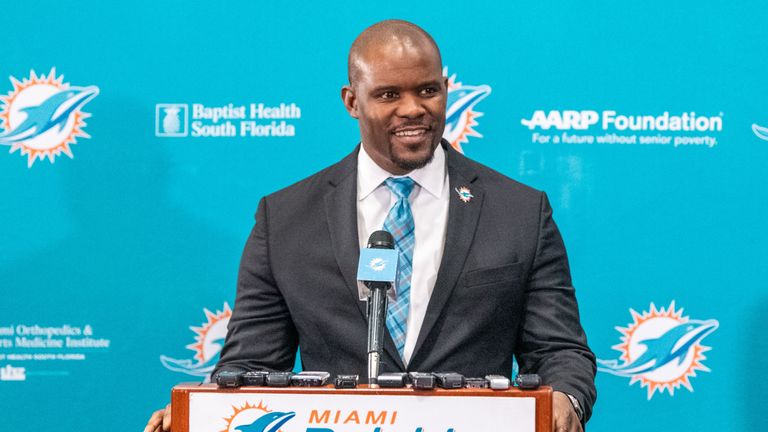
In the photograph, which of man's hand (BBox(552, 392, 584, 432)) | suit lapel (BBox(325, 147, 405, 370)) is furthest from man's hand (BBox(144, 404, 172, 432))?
man's hand (BBox(552, 392, 584, 432))

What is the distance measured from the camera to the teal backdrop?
3055 millimetres

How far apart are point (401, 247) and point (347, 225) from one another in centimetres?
15

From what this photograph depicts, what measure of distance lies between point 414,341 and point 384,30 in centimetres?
75

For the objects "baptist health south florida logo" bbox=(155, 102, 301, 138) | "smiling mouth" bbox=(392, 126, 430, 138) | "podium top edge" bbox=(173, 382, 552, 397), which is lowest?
"podium top edge" bbox=(173, 382, 552, 397)

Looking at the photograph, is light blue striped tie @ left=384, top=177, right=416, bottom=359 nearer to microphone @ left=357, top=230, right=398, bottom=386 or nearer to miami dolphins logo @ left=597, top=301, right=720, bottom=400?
microphone @ left=357, top=230, right=398, bottom=386

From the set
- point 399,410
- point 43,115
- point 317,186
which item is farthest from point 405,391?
point 43,115

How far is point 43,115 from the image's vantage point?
3207 mm

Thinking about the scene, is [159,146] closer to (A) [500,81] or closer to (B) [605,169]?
(A) [500,81]

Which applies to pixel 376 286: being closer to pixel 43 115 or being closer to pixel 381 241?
pixel 381 241

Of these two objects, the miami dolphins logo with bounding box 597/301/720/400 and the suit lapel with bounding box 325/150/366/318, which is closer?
the suit lapel with bounding box 325/150/366/318

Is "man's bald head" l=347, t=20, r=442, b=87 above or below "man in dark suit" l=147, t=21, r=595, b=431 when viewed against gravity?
above

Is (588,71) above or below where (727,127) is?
above

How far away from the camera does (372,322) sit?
1617 millimetres

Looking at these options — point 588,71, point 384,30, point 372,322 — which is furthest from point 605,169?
point 372,322
